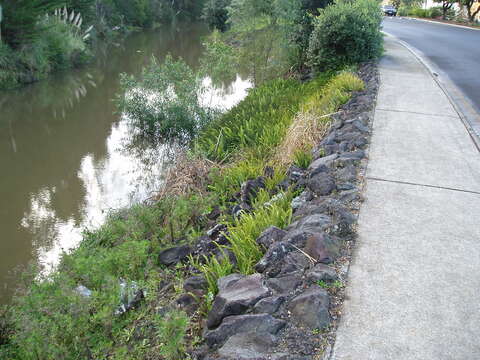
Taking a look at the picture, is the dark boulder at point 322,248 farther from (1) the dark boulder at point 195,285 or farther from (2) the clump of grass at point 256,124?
(2) the clump of grass at point 256,124

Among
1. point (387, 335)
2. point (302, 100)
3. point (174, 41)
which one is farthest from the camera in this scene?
point (174, 41)

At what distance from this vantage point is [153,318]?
452 cm

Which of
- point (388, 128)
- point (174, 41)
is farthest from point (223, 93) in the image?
point (174, 41)

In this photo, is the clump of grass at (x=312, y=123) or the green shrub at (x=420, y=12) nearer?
the clump of grass at (x=312, y=123)

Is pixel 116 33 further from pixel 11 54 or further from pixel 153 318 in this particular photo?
pixel 153 318

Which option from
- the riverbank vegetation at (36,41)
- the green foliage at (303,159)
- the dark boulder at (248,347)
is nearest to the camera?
the dark boulder at (248,347)

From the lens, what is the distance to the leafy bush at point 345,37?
13297 millimetres

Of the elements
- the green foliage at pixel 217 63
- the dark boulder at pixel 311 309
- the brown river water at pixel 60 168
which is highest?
the green foliage at pixel 217 63

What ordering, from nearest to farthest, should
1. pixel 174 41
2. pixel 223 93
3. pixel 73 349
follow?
pixel 73 349, pixel 223 93, pixel 174 41

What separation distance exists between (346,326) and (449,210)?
234 cm

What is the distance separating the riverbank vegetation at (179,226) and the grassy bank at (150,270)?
0.05ft

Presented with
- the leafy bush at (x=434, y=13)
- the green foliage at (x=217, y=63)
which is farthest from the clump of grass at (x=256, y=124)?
the leafy bush at (x=434, y=13)

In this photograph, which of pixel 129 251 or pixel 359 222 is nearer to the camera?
pixel 359 222

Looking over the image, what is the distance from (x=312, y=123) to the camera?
330 inches
